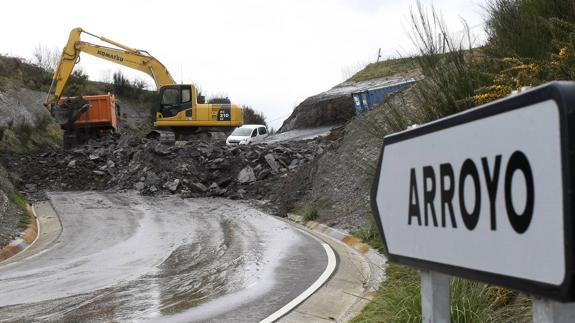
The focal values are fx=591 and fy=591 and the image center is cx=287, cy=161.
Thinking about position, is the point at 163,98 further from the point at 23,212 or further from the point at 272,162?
the point at 23,212

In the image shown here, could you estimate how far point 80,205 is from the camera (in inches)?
797

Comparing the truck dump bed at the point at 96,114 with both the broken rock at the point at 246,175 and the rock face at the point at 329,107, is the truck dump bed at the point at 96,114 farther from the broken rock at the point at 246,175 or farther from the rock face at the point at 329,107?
the rock face at the point at 329,107

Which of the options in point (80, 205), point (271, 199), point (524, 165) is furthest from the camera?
point (271, 199)

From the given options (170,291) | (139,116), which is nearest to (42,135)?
(139,116)

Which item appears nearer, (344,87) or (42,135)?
(42,135)

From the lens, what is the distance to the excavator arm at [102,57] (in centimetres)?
2969

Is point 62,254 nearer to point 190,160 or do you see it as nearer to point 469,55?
point 469,55

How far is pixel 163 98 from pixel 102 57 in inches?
145

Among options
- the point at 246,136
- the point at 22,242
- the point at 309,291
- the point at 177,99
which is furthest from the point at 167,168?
the point at 309,291

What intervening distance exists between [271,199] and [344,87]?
72.8ft

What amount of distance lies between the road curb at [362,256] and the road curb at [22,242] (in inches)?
285

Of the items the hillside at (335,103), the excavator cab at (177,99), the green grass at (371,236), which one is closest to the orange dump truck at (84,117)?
the excavator cab at (177,99)

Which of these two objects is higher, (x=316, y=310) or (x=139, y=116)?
(x=139, y=116)

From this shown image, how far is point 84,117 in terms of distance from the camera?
101 feet
